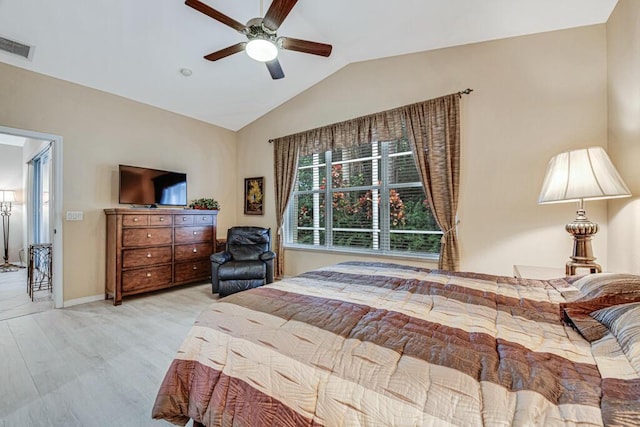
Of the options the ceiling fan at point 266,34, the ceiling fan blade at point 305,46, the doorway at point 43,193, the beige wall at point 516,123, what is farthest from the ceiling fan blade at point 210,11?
the doorway at point 43,193

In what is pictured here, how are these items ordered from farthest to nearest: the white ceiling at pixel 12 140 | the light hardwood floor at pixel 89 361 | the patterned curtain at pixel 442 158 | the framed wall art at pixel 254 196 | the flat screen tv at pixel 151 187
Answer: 1. the white ceiling at pixel 12 140
2. the framed wall art at pixel 254 196
3. the flat screen tv at pixel 151 187
4. the patterned curtain at pixel 442 158
5. the light hardwood floor at pixel 89 361

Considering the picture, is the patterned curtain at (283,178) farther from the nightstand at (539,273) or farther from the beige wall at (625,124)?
the beige wall at (625,124)

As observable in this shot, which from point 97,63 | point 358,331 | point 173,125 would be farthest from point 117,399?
point 173,125

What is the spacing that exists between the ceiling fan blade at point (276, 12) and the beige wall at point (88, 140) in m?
2.88

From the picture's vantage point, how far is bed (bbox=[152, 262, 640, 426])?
70 centimetres

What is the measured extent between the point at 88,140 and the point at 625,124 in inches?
221

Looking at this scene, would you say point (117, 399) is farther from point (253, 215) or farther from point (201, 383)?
point (253, 215)

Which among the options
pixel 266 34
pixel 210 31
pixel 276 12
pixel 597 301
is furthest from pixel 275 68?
pixel 597 301

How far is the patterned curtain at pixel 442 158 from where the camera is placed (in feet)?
10.4

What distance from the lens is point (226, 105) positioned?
459 cm

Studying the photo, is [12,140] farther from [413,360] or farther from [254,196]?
[413,360]

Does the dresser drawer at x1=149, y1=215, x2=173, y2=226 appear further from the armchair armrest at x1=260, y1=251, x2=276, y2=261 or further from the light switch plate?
the armchair armrest at x1=260, y1=251, x2=276, y2=261

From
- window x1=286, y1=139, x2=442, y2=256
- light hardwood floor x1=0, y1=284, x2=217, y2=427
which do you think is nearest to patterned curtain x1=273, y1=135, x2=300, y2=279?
window x1=286, y1=139, x2=442, y2=256

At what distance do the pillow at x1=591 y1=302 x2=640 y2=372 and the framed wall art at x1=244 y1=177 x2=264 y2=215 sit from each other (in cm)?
450
